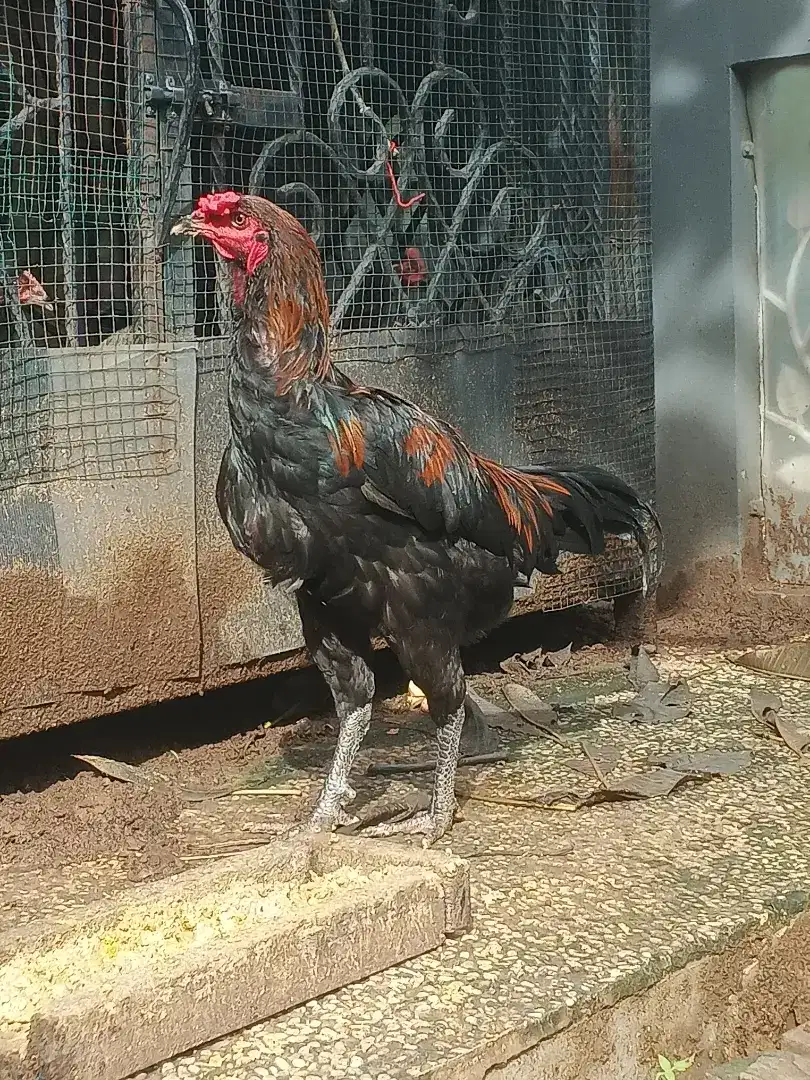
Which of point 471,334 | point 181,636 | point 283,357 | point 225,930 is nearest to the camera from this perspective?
point 225,930

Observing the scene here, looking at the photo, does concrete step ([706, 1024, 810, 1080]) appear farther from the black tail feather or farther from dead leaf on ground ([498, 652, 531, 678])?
dead leaf on ground ([498, 652, 531, 678])

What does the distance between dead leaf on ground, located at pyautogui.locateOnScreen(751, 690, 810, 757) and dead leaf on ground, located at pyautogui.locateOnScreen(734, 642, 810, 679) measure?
Result: 1.00ft

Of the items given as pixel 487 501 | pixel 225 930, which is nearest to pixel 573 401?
pixel 487 501

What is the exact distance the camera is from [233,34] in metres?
5.32

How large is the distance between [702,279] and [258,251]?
374cm

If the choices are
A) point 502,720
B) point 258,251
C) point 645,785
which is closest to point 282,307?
point 258,251

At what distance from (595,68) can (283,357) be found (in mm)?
3406

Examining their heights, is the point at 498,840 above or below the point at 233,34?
below

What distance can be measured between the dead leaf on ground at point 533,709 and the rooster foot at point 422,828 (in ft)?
3.54

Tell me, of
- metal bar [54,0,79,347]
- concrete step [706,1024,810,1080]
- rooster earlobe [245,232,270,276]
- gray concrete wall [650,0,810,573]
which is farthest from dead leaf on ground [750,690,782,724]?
metal bar [54,0,79,347]

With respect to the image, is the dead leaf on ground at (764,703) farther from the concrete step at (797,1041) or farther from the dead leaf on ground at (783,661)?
the concrete step at (797,1041)

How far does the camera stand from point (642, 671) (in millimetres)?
6469

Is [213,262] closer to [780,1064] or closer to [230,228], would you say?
[230,228]

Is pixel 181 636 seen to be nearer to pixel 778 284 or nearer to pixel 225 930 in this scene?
pixel 225 930
